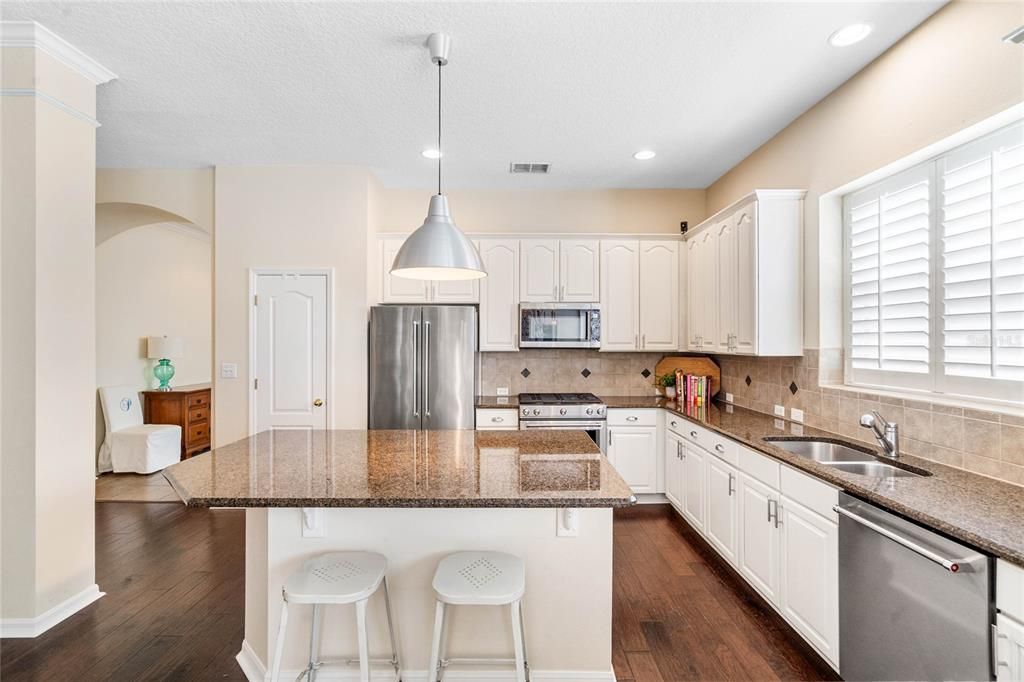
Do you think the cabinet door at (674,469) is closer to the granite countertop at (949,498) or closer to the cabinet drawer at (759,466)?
the cabinet drawer at (759,466)

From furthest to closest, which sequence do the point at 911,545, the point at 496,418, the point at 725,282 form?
1. the point at 496,418
2. the point at 725,282
3. the point at 911,545

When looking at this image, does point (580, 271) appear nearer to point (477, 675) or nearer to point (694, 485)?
point (694, 485)

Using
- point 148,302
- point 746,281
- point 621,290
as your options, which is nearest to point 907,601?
point 746,281

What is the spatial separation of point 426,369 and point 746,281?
2557mm

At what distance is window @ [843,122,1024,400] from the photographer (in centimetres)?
187

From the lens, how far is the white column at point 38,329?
7.65ft

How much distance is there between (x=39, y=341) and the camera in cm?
237

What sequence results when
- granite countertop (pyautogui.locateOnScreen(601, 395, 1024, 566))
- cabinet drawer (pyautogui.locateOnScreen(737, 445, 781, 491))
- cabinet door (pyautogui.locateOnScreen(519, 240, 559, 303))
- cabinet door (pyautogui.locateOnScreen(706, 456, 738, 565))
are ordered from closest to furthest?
granite countertop (pyautogui.locateOnScreen(601, 395, 1024, 566)) < cabinet drawer (pyautogui.locateOnScreen(737, 445, 781, 491)) < cabinet door (pyautogui.locateOnScreen(706, 456, 738, 565)) < cabinet door (pyautogui.locateOnScreen(519, 240, 559, 303))

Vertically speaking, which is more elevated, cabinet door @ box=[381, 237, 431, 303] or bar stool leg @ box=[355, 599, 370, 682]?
cabinet door @ box=[381, 237, 431, 303]

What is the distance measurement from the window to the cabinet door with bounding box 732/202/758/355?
51 cm

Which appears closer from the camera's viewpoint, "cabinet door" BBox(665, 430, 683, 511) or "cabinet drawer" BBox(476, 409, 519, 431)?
"cabinet door" BBox(665, 430, 683, 511)

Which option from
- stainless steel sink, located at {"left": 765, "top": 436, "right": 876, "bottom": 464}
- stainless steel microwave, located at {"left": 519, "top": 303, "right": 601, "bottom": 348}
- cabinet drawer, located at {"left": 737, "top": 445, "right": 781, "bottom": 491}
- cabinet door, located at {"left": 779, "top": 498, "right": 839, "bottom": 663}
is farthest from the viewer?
stainless steel microwave, located at {"left": 519, "top": 303, "right": 601, "bottom": 348}

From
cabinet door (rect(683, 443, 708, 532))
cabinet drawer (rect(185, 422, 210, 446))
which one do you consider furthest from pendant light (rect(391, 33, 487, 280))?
cabinet drawer (rect(185, 422, 210, 446))

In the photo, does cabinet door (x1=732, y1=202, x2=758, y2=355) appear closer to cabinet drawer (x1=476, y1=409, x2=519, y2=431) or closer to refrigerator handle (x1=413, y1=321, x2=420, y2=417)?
cabinet drawer (x1=476, y1=409, x2=519, y2=431)
